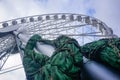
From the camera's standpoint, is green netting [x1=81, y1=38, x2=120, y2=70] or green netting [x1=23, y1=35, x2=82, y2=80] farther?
green netting [x1=81, y1=38, x2=120, y2=70]

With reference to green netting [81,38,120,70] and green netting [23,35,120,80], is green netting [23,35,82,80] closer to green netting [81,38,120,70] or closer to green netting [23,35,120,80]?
green netting [23,35,120,80]

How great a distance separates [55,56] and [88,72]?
49cm

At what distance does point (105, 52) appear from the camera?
390cm

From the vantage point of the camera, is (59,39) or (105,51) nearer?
(105,51)

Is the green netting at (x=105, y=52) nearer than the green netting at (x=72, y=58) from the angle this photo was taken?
No

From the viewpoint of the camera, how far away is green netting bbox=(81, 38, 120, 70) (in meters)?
3.73

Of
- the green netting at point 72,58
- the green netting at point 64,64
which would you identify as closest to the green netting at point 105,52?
the green netting at point 72,58

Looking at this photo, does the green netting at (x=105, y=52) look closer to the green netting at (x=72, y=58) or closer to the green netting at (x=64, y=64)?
the green netting at (x=72, y=58)

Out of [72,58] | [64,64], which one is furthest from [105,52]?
[64,64]

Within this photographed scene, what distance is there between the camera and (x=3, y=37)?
16.0m

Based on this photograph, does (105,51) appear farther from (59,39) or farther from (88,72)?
(59,39)

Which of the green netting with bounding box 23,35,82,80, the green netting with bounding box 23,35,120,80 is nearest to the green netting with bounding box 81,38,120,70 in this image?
the green netting with bounding box 23,35,120,80

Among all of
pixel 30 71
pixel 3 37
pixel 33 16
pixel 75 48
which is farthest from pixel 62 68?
pixel 33 16

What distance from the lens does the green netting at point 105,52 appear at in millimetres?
3732
